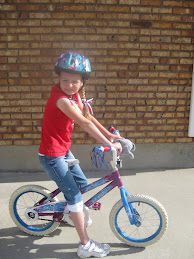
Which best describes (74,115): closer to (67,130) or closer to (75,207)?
(67,130)

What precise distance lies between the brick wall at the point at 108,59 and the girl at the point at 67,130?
189cm

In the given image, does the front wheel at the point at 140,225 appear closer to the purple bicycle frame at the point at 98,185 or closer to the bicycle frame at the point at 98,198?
the bicycle frame at the point at 98,198

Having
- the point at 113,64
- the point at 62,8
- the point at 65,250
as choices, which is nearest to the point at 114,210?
the point at 65,250

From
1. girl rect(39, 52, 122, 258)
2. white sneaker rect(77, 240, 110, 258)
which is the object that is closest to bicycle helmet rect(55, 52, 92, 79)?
girl rect(39, 52, 122, 258)

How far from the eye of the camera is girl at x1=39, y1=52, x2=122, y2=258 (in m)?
2.08

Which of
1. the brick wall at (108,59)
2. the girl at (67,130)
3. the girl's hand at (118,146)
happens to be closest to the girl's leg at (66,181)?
the girl at (67,130)

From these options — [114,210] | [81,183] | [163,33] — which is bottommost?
[114,210]

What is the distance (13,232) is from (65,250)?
26.4 inches

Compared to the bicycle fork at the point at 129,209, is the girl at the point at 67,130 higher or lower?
higher

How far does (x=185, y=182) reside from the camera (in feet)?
12.7

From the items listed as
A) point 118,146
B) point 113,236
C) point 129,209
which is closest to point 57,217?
point 113,236

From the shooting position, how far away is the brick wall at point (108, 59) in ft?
12.6

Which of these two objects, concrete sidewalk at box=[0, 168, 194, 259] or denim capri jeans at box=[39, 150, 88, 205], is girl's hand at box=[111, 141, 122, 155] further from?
concrete sidewalk at box=[0, 168, 194, 259]

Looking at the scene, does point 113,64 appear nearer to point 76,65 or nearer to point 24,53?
point 24,53
